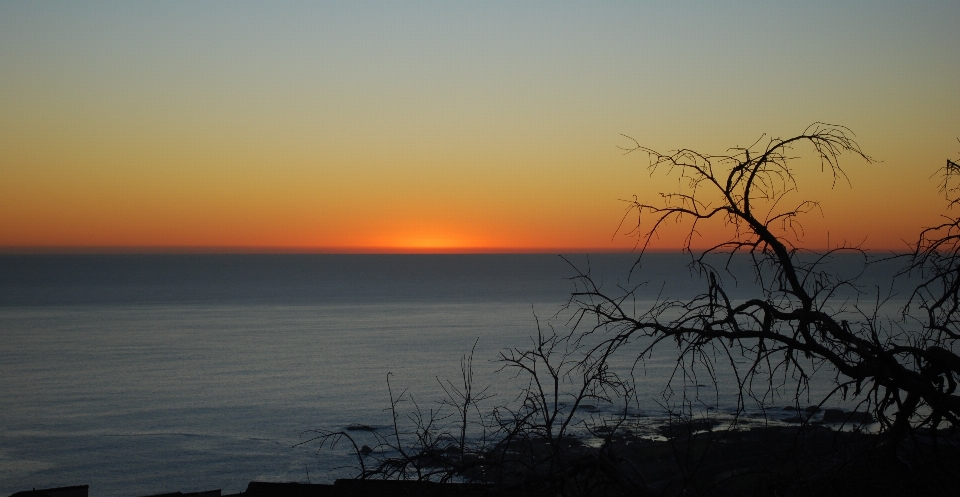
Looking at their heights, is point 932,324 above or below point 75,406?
above

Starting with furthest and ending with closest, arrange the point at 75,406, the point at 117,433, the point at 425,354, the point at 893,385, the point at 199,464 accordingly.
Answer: the point at 425,354 < the point at 75,406 < the point at 117,433 < the point at 199,464 < the point at 893,385

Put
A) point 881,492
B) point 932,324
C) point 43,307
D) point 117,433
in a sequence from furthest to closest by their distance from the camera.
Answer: point 43,307, point 117,433, point 881,492, point 932,324

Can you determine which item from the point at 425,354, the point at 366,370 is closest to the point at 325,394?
the point at 366,370

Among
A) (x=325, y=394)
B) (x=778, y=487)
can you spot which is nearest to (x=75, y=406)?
(x=325, y=394)

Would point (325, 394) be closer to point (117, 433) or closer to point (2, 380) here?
point (117, 433)

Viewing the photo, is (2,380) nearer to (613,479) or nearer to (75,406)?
(75,406)

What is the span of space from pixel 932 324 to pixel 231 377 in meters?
78.0

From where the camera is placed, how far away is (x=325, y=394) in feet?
218

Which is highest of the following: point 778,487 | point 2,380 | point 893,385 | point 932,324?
point 932,324

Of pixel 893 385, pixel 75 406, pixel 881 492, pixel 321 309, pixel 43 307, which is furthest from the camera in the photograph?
pixel 43 307

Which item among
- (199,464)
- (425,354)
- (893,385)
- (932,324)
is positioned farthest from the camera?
(425,354)

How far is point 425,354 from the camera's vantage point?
87125mm

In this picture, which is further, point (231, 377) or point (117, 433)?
point (231, 377)

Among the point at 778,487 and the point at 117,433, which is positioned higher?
the point at 778,487
